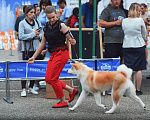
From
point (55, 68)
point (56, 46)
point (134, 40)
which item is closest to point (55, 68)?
point (55, 68)

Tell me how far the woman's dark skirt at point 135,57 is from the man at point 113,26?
398 millimetres

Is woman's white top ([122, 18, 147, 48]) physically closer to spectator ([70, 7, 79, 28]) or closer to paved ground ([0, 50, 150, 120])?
paved ground ([0, 50, 150, 120])

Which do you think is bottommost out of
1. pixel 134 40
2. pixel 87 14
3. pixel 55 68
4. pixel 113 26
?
pixel 55 68

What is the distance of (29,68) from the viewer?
6895 mm

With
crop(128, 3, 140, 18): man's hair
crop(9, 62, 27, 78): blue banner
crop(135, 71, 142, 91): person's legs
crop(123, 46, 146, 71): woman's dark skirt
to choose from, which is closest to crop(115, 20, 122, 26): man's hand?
crop(128, 3, 140, 18): man's hair

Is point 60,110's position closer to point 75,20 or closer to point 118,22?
point 118,22

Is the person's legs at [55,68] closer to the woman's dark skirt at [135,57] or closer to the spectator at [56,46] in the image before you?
the spectator at [56,46]

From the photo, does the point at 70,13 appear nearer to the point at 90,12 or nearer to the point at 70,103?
the point at 90,12

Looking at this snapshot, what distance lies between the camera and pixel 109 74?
552 cm

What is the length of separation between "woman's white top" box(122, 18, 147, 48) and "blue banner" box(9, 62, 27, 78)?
2.31m

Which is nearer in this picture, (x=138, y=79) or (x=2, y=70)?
(x=2, y=70)

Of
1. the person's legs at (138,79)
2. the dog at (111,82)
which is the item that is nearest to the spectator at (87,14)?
the person's legs at (138,79)

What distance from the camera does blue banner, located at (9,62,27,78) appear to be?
6.78m

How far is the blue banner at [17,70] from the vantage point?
22.2 ft
